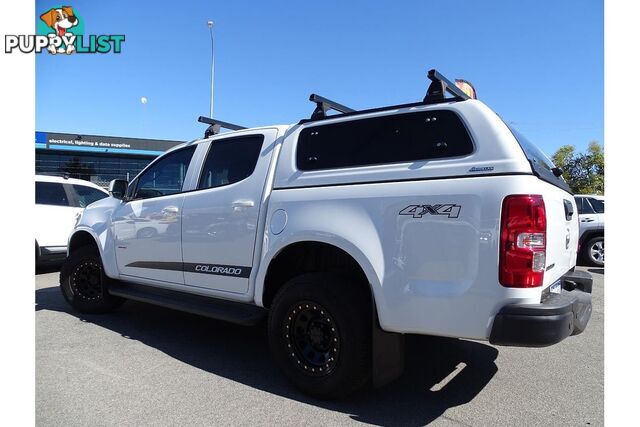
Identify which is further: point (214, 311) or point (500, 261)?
point (214, 311)

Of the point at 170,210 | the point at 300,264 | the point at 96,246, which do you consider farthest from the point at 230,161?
the point at 96,246

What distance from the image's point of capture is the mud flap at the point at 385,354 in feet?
9.65

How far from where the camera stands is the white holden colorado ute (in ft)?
8.30

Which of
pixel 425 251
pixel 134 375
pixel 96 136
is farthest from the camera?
pixel 96 136

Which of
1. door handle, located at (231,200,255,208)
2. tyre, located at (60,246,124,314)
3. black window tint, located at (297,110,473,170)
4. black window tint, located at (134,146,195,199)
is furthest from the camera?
tyre, located at (60,246,124,314)

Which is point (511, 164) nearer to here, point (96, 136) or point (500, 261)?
point (500, 261)

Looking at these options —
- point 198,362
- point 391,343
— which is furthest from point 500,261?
point 198,362

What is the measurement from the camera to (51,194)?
863cm

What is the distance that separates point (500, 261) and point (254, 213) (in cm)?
203

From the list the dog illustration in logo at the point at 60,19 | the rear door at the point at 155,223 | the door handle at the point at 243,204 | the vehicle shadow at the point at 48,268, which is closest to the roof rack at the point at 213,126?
the rear door at the point at 155,223

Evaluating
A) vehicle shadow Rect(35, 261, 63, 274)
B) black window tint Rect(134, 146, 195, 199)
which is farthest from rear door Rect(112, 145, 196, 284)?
vehicle shadow Rect(35, 261, 63, 274)

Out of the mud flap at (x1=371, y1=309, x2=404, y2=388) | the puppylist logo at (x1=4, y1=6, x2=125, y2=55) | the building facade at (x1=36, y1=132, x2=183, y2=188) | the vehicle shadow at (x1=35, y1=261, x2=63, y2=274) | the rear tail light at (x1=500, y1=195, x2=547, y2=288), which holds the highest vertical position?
the building facade at (x1=36, y1=132, x2=183, y2=188)

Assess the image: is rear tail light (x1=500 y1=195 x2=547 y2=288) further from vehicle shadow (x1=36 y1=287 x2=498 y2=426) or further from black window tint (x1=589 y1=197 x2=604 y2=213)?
black window tint (x1=589 y1=197 x2=604 y2=213)

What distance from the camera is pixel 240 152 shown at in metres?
4.15
